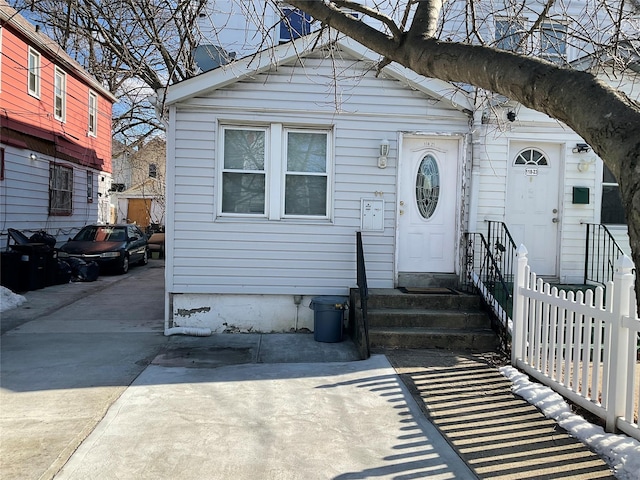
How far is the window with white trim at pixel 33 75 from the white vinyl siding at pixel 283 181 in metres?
8.72

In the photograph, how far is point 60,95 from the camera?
14.9m

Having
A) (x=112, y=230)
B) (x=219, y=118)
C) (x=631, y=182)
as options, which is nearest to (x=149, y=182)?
(x=112, y=230)

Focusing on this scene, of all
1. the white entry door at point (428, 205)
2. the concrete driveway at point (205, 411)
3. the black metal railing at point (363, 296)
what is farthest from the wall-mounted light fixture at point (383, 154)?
the concrete driveway at point (205, 411)

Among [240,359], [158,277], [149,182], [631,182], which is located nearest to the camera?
[631,182]

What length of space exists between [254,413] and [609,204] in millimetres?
6645

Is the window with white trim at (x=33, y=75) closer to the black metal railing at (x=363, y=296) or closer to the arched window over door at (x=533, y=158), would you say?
the black metal railing at (x=363, y=296)

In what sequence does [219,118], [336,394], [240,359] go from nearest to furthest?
[336,394] < [240,359] < [219,118]

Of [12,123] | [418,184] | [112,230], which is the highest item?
[12,123]

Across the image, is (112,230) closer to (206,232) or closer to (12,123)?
(12,123)

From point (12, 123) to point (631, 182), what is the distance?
13.7m

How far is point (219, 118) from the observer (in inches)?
283

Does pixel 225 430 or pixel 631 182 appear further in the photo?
pixel 225 430

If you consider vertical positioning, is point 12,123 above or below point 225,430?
above

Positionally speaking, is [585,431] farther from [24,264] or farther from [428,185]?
[24,264]
